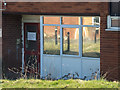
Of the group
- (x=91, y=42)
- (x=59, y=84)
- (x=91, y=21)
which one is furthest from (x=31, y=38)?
(x=59, y=84)

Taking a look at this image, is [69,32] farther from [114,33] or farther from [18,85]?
[18,85]

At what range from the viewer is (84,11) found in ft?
34.6

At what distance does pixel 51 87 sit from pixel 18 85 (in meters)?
0.84

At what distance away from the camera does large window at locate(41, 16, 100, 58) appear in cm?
1122

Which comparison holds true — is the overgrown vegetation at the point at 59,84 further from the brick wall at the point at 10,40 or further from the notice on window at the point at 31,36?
the notice on window at the point at 31,36

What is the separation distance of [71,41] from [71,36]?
0.20 meters

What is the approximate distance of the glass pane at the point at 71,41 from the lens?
1168cm

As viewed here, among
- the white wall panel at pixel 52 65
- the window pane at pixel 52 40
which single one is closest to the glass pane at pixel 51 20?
the window pane at pixel 52 40

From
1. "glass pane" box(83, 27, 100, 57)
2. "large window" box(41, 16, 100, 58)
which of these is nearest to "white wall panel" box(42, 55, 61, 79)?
"large window" box(41, 16, 100, 58)

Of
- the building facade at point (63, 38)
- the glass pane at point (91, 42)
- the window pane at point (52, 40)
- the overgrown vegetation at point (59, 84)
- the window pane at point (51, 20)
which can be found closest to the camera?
the overgrown vegetation at point (59, 84)

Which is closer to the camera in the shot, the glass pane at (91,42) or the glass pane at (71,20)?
the glass pane at (91,42)

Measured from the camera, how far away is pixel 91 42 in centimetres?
1132

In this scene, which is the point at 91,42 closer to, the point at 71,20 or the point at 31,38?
the point at 71,20

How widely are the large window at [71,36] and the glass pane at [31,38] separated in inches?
29.4
